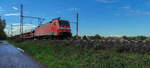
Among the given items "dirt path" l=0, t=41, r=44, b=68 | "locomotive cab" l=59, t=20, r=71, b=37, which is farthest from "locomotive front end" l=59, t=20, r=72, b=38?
"dirt path" l=0, t=41, r=44, b=68

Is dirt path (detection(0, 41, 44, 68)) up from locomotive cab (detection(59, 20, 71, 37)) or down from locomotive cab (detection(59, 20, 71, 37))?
down

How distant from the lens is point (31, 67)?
5961mm

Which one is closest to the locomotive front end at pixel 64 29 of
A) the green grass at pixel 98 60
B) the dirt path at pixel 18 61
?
the green grass at pixel 98 60

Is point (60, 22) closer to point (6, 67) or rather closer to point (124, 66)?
point (6, 67)

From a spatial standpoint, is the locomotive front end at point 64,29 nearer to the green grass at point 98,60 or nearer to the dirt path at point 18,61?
the green grass at point 98,60

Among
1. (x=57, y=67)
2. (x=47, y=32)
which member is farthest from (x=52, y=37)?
(x=57, y=67)

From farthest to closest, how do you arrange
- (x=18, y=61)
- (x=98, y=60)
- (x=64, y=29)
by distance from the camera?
(x=64, y=29)
(x=18, y=61)
(x=98, y=60)

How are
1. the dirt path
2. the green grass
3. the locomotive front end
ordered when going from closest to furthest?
1. the green grass
2. the dirt path
3. the locomotive front end

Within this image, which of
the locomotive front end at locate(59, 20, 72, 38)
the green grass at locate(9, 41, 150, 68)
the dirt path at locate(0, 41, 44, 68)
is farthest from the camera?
the locomotive front end at locate(59, 20, 72, 38)

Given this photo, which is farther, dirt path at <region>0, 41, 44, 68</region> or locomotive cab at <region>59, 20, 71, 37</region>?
locomotive cab at <region>59, 20, 71, 37</region>

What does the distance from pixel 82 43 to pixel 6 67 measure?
6.14m

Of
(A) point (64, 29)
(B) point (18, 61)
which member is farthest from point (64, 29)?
(B) point (18, 61)

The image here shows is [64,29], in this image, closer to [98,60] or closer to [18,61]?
[18,61]

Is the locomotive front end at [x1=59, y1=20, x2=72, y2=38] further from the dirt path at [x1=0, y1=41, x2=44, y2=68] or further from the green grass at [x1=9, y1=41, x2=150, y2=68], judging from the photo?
the dirt path at [x1=0, y1=41, x2=44, y2=68]
